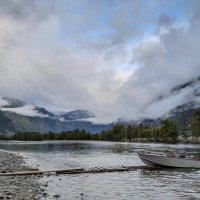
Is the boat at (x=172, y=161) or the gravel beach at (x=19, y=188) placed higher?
the boat at (x=172, y=161)

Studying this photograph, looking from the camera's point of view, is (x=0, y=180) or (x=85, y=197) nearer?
(x=85, y=197)

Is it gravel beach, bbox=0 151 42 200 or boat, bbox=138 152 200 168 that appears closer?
gravel beach, bbox=0 151 42 200

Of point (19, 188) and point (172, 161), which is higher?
point (172, 161)

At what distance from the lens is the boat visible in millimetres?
61625

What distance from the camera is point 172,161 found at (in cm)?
6238

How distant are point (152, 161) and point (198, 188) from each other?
70.0 feet

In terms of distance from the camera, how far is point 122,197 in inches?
1422

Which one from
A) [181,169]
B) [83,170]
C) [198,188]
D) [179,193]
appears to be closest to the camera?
[179,193]

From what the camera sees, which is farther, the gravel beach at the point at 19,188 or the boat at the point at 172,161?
the boat at the point at 172,161

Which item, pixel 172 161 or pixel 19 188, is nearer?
pixel 19 188

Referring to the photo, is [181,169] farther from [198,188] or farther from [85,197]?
[85,197]

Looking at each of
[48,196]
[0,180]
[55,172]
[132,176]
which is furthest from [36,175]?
[48,196]

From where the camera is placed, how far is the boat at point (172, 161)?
61625 mm

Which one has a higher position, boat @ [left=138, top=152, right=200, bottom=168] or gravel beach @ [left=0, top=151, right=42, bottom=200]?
boat @ [left=138, top=152, right=200, bottom=168]
